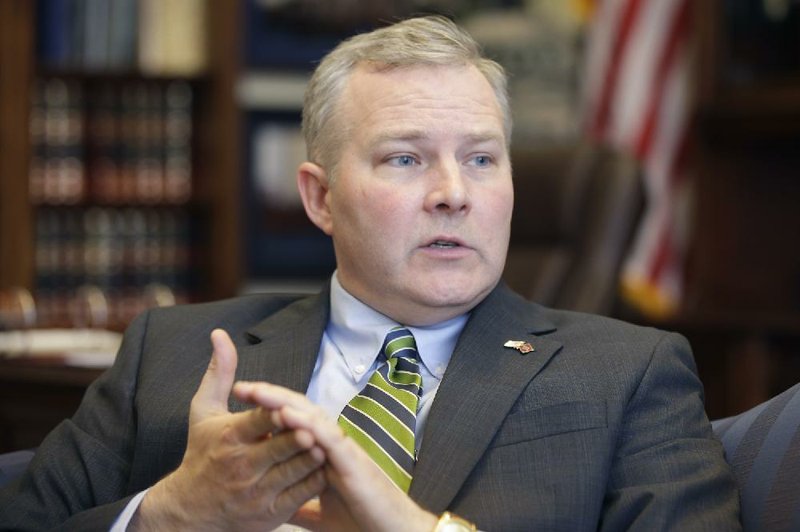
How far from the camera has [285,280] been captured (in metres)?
5.31

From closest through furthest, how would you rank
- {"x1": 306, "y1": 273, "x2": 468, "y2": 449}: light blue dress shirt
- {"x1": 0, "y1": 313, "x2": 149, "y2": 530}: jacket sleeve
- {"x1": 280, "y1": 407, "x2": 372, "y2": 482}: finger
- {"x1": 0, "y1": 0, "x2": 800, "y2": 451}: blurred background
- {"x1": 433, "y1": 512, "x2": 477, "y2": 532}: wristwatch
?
{"x1": 280, "y1": 407, "x2": 372, "y2": 482}: finger < {"x1": 433, "y1": 512, "x2": 477, "y2": 532}: wristwatch < {"x1": 0, "y1": 313, "x2": 149, "y2": 530}: jacket sleeve < {"x1": 306, "y1": 273, "x2": 468, "y2": 449}: light blue dress shirt < {"x1": 0, "y1": 0, "x2": 800, "y2": 451}: blurred background

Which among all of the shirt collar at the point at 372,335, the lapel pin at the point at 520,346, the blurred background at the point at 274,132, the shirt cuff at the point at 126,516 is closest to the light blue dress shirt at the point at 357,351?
the shirt collar at the point at 372,335

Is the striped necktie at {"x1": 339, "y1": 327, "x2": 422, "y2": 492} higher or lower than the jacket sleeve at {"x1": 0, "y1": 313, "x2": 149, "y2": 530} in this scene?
higher

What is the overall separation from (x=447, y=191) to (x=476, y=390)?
316 mm

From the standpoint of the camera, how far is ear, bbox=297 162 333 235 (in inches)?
86.4

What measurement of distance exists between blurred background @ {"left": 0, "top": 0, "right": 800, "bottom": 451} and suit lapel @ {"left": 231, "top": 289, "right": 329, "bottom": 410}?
2.23m

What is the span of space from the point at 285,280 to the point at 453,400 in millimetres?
3495

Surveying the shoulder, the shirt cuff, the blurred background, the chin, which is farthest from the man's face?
the blurred background

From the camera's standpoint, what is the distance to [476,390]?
188 cm

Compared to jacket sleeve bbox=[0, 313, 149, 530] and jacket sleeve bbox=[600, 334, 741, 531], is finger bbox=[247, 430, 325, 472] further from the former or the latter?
jacket sleeve bbox=[600, 334, 741, 531]

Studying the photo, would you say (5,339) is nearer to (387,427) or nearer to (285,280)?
(387,427)

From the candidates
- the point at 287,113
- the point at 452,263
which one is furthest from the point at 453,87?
the point at 287,113

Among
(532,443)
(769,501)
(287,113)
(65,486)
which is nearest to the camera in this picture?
(769,501)

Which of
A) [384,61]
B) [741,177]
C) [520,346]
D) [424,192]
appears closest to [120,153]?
[741,177]
